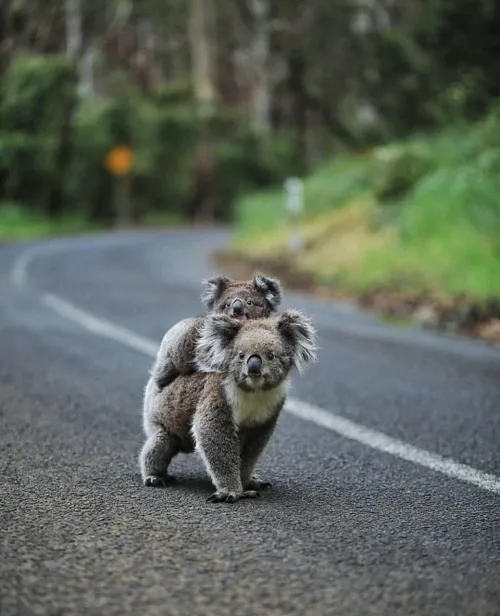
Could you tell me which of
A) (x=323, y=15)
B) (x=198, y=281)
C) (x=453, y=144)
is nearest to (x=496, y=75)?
(x=453, y=144)

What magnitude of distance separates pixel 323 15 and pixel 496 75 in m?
28.4

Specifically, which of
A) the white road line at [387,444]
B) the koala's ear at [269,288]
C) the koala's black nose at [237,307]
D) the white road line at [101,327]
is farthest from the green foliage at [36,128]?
the koala's black nose at [237,307]

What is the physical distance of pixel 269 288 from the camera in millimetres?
5402

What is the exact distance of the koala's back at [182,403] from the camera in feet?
16.3

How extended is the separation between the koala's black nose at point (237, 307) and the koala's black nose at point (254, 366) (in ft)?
1.99

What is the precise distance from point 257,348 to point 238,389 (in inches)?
9.2

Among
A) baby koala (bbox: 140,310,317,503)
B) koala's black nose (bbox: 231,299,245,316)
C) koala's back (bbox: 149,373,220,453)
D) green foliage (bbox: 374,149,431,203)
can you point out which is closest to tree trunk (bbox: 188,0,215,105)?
green foliage (bbox: 374,149,431,203)

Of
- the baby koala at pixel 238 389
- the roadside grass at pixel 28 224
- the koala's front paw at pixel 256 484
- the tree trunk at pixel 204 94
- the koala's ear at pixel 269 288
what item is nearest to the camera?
the baby koala at pixel 238 389

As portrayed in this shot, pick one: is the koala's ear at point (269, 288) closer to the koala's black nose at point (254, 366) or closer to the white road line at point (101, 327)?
the koala's black nose at point (254, 366)

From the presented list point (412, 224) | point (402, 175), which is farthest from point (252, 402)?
point (402, 175)

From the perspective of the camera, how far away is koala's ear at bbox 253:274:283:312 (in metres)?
5.37

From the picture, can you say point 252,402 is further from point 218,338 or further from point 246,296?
point 246,296

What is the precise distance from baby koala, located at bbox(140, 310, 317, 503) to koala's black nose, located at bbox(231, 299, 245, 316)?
0.25m

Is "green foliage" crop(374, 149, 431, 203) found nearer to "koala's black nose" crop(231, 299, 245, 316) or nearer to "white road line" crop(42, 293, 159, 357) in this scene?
"white road line" crop(42, 293, 159, 357)
